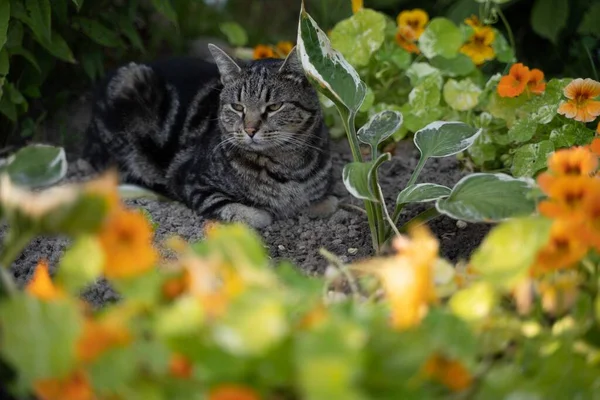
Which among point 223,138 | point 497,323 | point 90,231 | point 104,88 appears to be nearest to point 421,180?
point 223,138

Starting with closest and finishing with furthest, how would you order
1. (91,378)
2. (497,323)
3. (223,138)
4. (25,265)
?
1. (91,378)
2. (497,323)
3. (25,265)
4. (223,138)

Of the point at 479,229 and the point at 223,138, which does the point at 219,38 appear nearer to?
the point at 223,138

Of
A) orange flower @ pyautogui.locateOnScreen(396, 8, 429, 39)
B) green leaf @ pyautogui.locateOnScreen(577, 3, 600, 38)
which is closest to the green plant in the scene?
orange flower @ pyautogui.locateOnScreen(396, 8, 429, 39)

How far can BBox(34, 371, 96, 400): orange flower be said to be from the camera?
1225mm

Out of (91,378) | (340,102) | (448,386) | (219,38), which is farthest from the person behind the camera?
(219,38)

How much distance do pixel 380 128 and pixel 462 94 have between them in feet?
2.84

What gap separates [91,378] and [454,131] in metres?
1.60

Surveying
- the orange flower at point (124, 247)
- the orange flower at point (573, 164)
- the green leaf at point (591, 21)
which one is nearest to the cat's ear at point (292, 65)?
the orange flower at point (573, 164)

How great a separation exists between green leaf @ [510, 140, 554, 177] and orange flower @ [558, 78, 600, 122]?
0.41ft

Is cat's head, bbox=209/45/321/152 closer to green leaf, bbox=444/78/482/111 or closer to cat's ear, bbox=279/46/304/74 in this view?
cat's ear, bbox=279/46/304/74

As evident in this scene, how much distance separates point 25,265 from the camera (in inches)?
105

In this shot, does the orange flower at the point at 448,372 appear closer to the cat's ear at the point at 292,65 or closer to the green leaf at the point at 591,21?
the cat's ear at the point at 292,65

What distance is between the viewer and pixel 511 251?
1419mm

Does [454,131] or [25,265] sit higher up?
[454,131]
